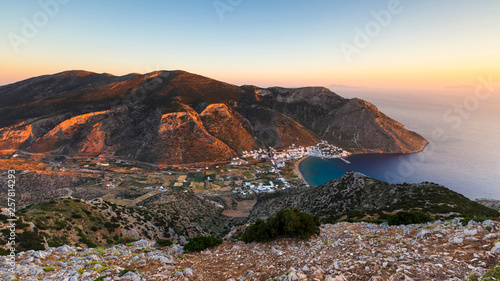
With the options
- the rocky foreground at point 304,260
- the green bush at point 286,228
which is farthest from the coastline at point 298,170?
the rocky foreground at point 304,260

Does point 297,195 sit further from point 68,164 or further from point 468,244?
point 68,164

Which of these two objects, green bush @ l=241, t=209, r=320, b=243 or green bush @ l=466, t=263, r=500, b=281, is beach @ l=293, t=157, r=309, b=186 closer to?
green bush @ l=241, t=209, r=320, b=243

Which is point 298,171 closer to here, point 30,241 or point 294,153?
point 294,153

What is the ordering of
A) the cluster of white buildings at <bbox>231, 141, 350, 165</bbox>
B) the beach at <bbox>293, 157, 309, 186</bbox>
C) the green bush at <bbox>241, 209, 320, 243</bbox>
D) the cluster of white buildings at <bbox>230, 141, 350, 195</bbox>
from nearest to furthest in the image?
the green bush at <bbox>241, 209, 320, 243</bbox> < the beach at <bbox>293, 157, 309, 186</bbox> < the cluster of white buildings at <bbox>230, 141, 350, 195</bbox> < the cluster of white buildings at <bbox>231, 141, 350, 165</bbox>

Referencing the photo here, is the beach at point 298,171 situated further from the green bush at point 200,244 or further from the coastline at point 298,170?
the green bush at point 200,244

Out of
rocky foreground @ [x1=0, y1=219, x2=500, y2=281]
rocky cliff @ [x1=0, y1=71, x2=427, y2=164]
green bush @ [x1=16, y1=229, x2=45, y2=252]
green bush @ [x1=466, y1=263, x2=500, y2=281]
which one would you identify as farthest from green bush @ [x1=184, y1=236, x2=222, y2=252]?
rocky cliff @ [x1=0, y1=71, x2=427, y2=164]

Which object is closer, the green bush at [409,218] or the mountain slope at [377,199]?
the green bush at [409,218]

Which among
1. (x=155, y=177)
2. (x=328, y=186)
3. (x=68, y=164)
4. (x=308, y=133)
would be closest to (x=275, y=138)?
(x=308, y=133)
